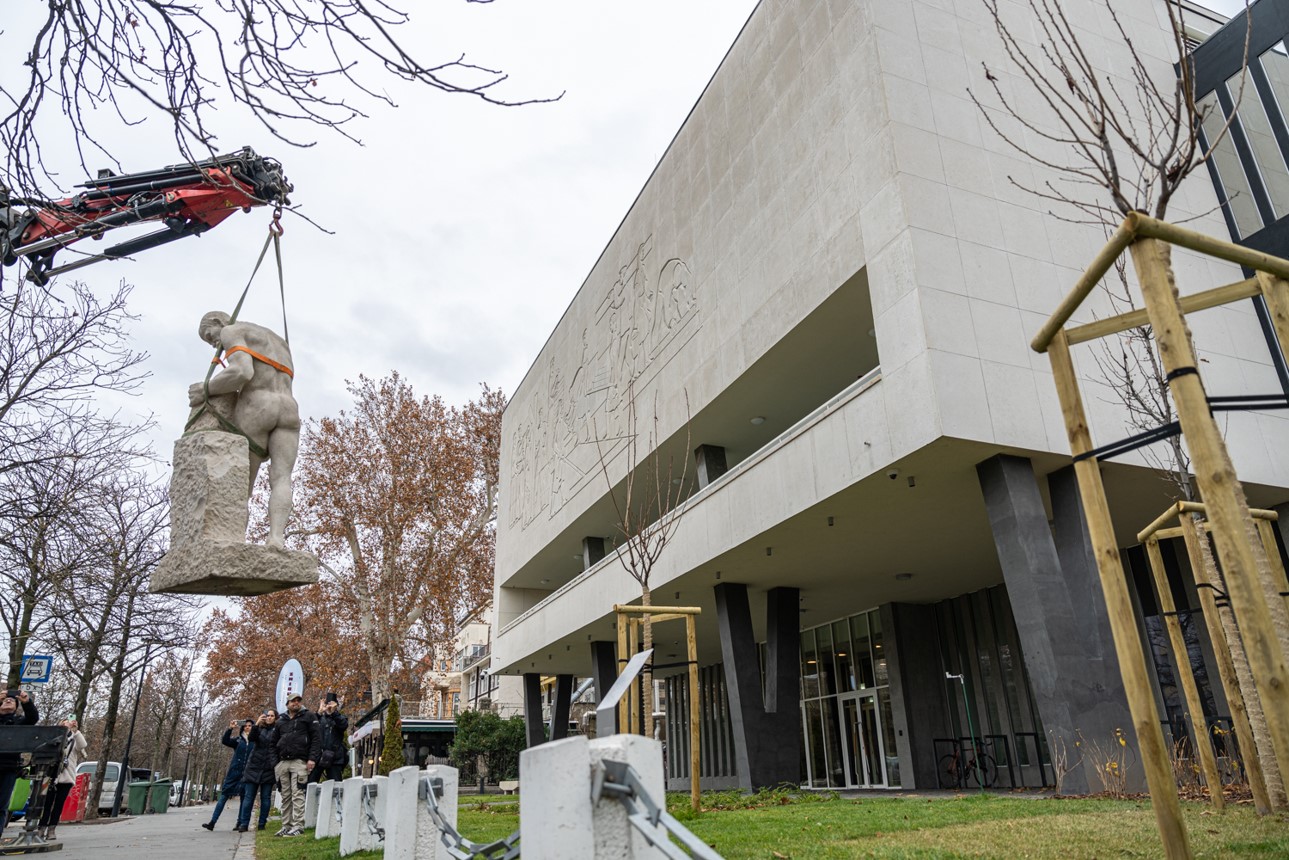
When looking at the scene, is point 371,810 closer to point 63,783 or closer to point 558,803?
point 558,803

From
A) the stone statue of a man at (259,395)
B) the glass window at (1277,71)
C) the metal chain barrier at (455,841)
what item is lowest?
the metal chain barrier at (455,841)

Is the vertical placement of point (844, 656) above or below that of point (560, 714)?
above

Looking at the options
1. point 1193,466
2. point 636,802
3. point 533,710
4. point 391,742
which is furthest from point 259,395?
point 533,710

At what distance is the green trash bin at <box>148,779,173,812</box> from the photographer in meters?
24.2

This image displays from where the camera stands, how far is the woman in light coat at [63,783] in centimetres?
1080

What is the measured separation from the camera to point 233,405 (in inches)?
261

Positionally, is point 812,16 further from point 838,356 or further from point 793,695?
point 793,695

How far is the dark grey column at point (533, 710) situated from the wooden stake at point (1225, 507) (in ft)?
101

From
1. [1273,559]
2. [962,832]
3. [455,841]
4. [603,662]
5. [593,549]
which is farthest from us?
[593,549]

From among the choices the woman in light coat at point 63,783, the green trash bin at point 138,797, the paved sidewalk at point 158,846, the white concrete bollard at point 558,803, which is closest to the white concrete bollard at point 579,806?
the white concrete bollard at point 558,803

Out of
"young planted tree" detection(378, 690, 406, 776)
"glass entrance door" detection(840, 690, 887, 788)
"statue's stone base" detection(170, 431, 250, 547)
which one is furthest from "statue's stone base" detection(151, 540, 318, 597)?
"glass entrance door" detection(840, 690, 887, 788)

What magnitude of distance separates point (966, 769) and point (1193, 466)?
62.1ft

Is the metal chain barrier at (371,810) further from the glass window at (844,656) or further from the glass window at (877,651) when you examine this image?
the glass window at (844,656)

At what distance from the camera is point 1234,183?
16531mm
